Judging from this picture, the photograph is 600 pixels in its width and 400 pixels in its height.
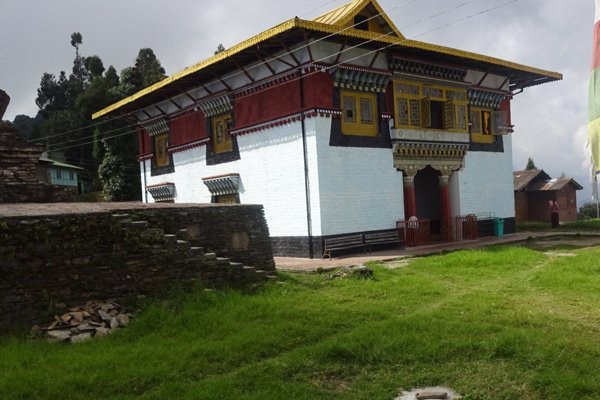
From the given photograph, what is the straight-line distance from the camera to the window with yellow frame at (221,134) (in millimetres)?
18781

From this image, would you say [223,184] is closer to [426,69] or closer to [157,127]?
[157,127]

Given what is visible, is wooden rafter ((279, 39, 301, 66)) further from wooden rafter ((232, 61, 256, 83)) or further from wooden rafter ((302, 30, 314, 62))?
wooden rafter ((232, 61, 256, 83))

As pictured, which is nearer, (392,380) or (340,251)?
(392,380)

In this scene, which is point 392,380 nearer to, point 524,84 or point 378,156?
point 378,156

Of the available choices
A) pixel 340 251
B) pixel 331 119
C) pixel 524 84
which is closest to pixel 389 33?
pixel 331 119

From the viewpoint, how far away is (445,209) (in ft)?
63.9

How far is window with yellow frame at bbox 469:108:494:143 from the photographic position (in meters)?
20.4

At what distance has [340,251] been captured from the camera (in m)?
15.6

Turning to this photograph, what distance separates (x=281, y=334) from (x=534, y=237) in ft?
50.6

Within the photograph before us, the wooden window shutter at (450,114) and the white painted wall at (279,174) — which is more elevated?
the wooden window shutter at (450,114)

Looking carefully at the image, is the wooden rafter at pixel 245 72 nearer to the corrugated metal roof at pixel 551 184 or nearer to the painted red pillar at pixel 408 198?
the painted red pillar at pixel 408 198

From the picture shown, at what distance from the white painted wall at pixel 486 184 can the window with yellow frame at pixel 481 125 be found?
582 mm

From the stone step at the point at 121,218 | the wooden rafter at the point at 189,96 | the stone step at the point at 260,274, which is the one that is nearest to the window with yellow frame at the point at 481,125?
the wooden rafter at the point at 189,96

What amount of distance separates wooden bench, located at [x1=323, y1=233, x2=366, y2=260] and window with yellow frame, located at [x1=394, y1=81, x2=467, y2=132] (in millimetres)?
3882
